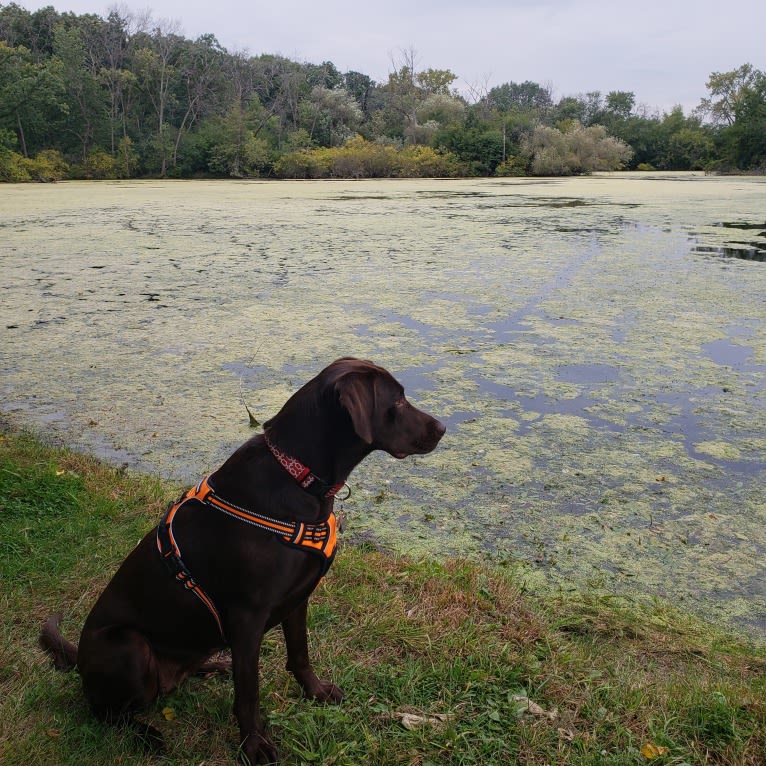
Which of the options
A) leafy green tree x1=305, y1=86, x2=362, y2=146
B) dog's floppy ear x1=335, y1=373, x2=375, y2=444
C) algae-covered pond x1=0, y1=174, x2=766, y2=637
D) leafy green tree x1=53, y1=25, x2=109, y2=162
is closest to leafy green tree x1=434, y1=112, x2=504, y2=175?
leafy green tree x1=305, y1=86, x2=362, y2=146

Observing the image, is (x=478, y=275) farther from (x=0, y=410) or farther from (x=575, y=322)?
(x=0, y=410)

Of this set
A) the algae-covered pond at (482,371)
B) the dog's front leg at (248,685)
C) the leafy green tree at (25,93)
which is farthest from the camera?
the leafy green tree at (25,93)

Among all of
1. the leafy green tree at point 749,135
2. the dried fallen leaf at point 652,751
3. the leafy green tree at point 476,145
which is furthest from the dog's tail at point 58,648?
the leafy green tree at point 749,135

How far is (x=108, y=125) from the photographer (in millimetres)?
39500

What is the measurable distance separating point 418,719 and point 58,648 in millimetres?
1045

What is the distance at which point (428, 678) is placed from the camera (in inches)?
81.1

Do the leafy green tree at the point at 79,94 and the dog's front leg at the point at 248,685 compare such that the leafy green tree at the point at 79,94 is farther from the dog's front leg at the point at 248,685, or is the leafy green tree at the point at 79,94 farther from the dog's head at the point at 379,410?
the dog's front leg at the point at 248,685

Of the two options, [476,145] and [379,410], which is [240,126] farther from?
[379,410]

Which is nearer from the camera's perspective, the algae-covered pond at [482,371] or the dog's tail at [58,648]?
the dog's tail at [58,648]

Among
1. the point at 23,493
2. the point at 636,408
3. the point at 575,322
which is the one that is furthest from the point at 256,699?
the point at 575,322

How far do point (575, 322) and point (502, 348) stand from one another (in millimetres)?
1096

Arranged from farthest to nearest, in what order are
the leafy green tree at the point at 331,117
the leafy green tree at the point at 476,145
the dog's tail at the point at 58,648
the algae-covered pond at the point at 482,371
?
1. the leafy green tree at the point at 331,117
2. the leafy green tree at the point at 476,145
3. the algae-covered pond at the point at 482,371
4. the dog's tail at the point at 58,648

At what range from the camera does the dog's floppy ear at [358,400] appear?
1711mm

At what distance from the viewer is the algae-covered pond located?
3076mm
